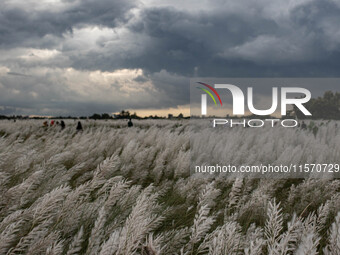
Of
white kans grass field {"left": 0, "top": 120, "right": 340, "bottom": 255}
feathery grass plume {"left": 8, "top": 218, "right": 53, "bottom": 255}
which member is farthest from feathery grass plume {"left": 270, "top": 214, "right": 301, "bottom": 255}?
feathery grass plume {"left": 8, "top": 218, "right": 53, "bottom": 255}

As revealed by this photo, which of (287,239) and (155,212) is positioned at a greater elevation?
(287,239)

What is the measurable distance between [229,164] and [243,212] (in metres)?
1.81

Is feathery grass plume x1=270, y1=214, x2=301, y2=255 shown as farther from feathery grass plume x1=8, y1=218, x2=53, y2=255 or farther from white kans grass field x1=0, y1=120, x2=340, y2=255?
feathery grass plume x1=8, y1=218, x2=53, y2=255

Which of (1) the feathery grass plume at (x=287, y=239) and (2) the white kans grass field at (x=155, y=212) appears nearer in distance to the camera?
(1) the feathery grass plume at (x=287, y=239)

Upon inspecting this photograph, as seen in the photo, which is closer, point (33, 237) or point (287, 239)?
point (287, 239)

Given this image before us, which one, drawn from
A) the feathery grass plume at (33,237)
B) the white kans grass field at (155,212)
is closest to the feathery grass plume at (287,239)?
the white kans grass field at (155,212)

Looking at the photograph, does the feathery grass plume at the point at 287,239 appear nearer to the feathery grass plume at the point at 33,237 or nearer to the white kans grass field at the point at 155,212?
the white kans grass field at the point at 155,212

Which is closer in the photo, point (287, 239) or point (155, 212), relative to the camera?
point (287, 239)

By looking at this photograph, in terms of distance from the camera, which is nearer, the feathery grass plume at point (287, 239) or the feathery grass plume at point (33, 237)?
the feathery grass plume at point (287, 239)

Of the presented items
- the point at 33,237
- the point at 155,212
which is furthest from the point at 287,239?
the point at 155,212

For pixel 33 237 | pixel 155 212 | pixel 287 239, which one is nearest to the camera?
pixel 287 239

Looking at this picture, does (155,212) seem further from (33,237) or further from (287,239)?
(287,239)

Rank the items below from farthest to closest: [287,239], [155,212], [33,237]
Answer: [155,212] < [33,237] < [287,239]

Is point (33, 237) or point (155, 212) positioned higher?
point (33, 237)
